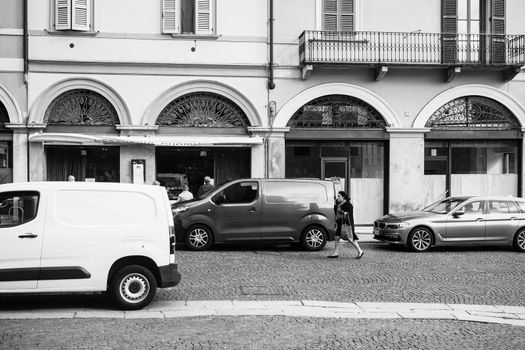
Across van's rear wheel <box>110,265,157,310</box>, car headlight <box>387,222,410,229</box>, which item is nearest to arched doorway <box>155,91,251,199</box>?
car headlight <box>387,222,410,229</box>

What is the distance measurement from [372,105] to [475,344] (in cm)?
1431

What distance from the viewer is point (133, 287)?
29.5 ft

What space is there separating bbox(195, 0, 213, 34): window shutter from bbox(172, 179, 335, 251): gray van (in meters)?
6.57

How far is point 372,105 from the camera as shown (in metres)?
21.1

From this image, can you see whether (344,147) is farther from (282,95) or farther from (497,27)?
(497,27)

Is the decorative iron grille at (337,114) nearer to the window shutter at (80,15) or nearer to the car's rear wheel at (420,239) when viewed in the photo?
the car's rear wheel at (420,239)

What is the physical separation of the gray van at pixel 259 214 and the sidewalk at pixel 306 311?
600 centimetres

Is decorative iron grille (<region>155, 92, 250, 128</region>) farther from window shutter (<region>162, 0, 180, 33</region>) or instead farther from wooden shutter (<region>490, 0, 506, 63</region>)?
wooden shutter (<region>490, 0, 506, 63</region>)

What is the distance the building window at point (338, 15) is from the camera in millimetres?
21000

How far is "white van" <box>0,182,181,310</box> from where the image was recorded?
28.3 feet

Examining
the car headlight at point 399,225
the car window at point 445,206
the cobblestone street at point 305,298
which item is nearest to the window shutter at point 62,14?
the cobblestone street at point 305,298

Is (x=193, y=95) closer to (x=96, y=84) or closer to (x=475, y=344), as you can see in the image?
(x=96, y=84)

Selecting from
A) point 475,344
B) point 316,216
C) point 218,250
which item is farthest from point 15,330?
point 316,216

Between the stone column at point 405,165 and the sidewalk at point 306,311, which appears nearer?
the sidewalk at point 306,311
